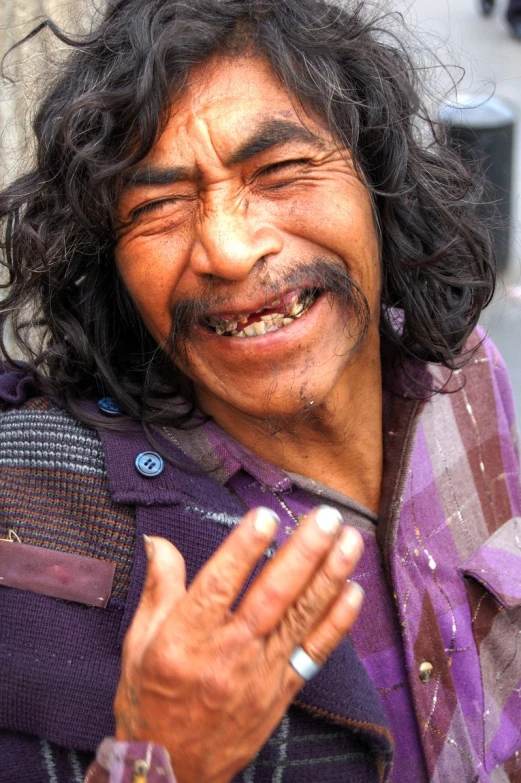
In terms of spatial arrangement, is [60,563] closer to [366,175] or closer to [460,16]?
[366,175]

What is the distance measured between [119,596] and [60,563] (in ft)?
0.40

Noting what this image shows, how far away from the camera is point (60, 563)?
1626 mm

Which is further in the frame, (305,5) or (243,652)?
(305,5)

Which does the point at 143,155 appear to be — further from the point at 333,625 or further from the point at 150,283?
the point at 333,625

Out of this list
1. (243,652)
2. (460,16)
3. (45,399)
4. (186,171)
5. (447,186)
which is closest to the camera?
(243,652)

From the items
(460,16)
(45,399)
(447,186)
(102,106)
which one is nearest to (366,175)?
(447,186)

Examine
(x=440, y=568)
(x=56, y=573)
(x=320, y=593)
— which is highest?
(x=320, y=593)

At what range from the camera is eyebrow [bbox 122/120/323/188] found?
1.73m

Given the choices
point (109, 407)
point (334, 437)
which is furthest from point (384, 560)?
point (109, 407)

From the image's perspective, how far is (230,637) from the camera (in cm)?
119

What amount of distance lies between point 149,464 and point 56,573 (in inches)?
10.9

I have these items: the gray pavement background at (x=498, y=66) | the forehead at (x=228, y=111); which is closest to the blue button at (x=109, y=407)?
the forehead at (x=228, y=111)

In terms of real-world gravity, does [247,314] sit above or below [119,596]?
above

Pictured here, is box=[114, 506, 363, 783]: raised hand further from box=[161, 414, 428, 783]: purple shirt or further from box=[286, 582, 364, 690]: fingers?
box=[161, 414, 428, 783]: purple shirt
